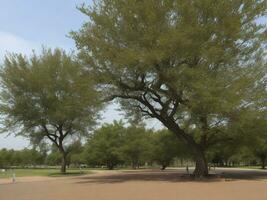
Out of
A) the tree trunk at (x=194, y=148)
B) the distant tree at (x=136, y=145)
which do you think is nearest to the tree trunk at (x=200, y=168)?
the tree trunk at (x=194, y=148)

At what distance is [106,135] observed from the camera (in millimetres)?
91812

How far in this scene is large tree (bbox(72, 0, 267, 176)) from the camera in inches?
1247

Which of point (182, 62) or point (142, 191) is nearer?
point (142, 191)

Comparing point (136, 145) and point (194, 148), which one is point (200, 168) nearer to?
point (194, 148)

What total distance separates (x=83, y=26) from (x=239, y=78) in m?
12.7

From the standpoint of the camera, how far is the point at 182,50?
32.3 m

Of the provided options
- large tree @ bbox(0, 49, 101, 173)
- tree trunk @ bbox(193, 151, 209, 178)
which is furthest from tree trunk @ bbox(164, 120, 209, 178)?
large tree @ bbox(0, 49, 101, 173)

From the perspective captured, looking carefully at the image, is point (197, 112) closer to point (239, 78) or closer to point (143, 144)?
point (239, 78)

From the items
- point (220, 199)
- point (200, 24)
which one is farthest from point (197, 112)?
point (220, 199)

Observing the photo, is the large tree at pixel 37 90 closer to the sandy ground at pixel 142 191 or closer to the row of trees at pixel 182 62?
the row of trees at pixel 182 62

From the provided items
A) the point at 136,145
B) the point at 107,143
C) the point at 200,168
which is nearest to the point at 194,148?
the point at 200,168

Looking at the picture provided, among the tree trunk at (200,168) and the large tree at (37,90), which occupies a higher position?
the large tree at (37,90)

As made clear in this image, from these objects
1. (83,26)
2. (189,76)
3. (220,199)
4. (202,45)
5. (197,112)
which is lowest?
(220,199)

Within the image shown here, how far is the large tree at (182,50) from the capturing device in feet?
104
